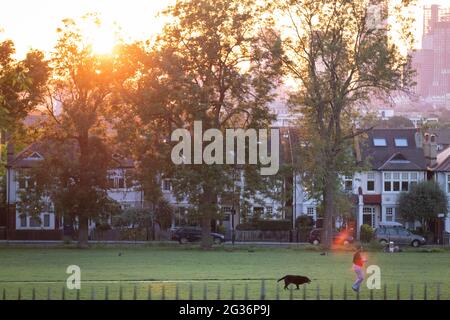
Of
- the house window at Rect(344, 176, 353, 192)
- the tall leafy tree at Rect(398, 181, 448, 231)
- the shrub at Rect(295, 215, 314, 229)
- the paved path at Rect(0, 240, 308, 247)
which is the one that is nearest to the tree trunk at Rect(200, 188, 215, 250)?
the paved path at Rect(0, 240, 308, 247)

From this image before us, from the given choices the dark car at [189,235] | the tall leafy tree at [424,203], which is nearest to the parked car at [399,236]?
the tall leafy tree at [424,203]

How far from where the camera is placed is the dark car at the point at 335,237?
76.6 metres

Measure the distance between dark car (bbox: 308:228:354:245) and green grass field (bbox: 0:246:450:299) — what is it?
20.7 meters

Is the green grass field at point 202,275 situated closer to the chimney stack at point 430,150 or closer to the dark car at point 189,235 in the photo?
the dark car at point 189,235

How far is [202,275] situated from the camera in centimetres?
3744

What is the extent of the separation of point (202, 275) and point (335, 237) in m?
42.0

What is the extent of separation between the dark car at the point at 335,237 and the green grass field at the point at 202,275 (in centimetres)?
2073

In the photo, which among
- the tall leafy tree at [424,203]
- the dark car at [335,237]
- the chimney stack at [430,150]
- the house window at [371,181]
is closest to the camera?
the dark car at [335,237]

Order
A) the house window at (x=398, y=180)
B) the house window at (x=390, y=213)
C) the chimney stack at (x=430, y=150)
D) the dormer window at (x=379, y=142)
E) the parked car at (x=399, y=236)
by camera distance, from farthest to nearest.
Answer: the dormer window at (x=379, y=142), the chimney stack at (x=430, y=150), the house window at (x=398, y=180), the house window at (x=390, y=213), the parked car at (x=399, y=236)

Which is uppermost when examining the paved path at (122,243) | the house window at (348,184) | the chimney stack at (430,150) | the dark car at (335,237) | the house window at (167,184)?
the chimney stack at (430,150)

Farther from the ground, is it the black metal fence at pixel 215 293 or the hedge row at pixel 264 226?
the hedge row at pixel 264 226

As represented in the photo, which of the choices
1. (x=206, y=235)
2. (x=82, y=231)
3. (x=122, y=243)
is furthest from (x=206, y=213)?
(x=122, y=243)

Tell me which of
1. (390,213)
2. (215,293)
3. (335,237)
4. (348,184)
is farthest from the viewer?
(348,184)

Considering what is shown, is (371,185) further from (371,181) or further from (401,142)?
(401,142)
